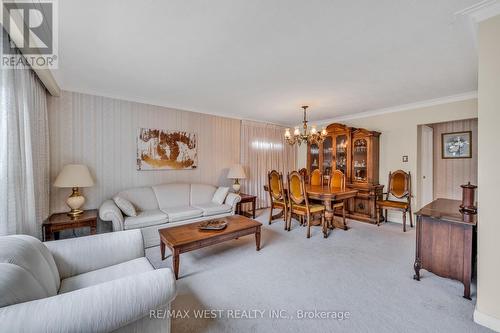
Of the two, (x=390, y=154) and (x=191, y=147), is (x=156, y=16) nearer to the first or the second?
(x=191, y=147)

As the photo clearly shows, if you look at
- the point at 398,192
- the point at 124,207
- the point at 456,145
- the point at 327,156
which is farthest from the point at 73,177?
the point at 456,145

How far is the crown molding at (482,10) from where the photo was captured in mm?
1516

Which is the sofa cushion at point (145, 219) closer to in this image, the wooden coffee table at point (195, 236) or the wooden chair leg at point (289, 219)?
the wooden coffee table at point (195, 236)

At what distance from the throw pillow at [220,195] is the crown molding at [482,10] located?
366 centimetres

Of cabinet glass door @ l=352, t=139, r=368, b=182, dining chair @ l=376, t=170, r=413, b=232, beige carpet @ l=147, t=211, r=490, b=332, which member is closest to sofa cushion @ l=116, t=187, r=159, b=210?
beige carpet @ l=147, t=211, r=490, b=332

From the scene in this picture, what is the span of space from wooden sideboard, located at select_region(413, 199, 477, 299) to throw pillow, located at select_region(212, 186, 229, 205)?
2.94 m

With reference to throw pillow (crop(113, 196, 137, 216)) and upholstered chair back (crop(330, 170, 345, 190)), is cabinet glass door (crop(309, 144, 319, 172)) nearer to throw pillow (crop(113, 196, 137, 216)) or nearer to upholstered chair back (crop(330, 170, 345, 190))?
upholstered chair back (crop(330, 170, 345, 190))

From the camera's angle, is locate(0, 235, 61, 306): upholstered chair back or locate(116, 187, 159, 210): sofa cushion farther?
locate(116, 187, 159, 210): sofa cushion

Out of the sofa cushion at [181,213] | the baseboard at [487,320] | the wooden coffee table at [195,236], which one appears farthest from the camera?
the sofa cushion at [181,213]

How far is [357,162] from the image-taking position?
4.65 metres

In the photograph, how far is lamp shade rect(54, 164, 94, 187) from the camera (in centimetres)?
280

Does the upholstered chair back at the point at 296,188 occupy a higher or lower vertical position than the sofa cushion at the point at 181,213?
higher

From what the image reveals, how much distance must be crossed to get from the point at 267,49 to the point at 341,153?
11.3 feet

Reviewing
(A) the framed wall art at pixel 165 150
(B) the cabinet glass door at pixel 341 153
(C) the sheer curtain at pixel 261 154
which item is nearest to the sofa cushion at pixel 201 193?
(A) the framed wall art at pixel 165 150
